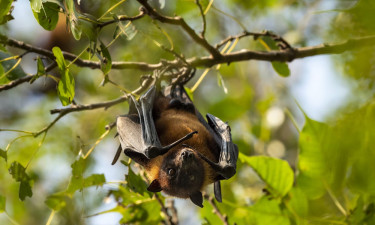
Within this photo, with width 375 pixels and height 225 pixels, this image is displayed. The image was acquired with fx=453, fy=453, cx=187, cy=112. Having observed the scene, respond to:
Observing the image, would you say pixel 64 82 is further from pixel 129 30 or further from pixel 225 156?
pixel 225 156

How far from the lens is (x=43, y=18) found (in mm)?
3057

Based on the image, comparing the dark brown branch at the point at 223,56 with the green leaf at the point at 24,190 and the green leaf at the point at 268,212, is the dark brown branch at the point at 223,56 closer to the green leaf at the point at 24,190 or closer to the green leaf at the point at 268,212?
the green leaf at the point at 24,190

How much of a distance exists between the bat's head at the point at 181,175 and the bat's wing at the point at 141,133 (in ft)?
0.56

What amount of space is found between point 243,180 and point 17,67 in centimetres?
378

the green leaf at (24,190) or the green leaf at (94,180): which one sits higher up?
the green leaf at (24,190)

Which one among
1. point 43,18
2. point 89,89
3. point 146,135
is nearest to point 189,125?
point 146,135

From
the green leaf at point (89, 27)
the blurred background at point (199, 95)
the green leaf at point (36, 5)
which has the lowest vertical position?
the blurred background at point (199, 95)

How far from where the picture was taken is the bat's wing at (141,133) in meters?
3.16

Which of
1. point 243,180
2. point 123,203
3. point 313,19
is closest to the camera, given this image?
point 123,203

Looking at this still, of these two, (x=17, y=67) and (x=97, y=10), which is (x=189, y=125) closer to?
(x=97, y=10)

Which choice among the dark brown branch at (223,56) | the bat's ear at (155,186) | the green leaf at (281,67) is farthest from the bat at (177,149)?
the green leaf at (281,67)

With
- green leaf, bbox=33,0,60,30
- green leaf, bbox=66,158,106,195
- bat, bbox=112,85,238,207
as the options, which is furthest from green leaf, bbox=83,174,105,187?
green leaf, bbox=33,0,60,30

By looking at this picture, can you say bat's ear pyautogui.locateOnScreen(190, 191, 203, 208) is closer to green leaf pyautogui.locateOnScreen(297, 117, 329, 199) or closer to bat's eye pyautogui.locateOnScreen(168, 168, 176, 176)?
bat's eye pyautogui.locateOnScreen(168, 168, 176, 176)

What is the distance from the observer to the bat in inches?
127
